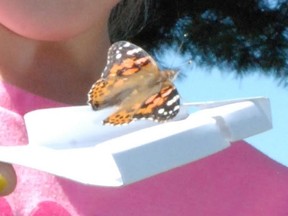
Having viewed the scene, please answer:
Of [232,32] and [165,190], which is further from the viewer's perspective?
[232,32]

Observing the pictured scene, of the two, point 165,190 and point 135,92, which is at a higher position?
point 135,92

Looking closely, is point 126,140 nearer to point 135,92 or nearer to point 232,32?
point 135,92

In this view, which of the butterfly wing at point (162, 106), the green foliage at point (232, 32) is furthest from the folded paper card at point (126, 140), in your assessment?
the green foliage at point (232, 32)

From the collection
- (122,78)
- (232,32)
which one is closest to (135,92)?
(122,78)

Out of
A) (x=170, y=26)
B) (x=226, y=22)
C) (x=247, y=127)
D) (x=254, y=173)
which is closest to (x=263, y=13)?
(x=226, y=22)

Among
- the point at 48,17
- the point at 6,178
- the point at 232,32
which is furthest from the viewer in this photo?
the point at 232,32

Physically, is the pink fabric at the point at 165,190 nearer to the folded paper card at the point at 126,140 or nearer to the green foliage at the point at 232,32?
the folded paper card at the point at 126,140
